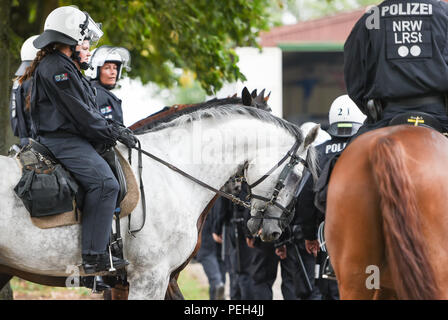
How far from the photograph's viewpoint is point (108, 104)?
7117 mm

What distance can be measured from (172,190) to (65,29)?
166 cm

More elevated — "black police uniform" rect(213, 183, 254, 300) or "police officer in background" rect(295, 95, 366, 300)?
"police officer in background" rect(295, 95, 366, 300)

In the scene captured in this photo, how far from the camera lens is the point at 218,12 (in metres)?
10.5

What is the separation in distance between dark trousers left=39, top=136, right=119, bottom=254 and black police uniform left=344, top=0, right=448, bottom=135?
2086 millimetres

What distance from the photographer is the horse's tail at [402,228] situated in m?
3.51

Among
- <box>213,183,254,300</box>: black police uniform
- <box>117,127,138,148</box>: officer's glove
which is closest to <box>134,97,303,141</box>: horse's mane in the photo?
<box>117,127,138,148</box>: officer's glove

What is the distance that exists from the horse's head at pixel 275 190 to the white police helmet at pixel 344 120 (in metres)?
1.43

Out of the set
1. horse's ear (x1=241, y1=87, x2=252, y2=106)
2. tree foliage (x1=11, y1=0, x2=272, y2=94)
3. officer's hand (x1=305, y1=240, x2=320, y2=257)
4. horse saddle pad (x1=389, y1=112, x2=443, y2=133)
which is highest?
tree foliage (x1=11, y1=0, x2=272, y2=94)

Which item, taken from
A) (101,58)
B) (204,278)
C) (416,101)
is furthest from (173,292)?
(204,278)

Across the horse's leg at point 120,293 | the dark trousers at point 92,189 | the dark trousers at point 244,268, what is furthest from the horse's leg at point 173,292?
the dark trousers at point 244,268

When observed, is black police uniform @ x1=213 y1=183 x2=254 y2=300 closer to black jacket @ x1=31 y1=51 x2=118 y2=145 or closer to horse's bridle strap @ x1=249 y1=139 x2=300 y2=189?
horse's bridle strap @ x1=249 y1=139 x2=300 y2=189

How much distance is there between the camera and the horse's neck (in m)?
6.06

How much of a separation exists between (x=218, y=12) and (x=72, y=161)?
19.3ft

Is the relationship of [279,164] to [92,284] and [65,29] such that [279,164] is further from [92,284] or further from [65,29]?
[65,29]
